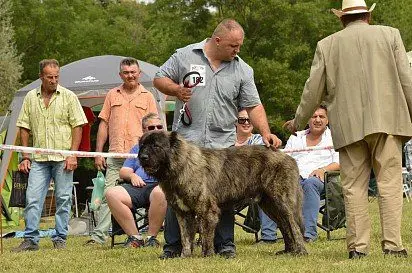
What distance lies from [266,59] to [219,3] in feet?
9.24

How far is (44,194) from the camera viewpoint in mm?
9094

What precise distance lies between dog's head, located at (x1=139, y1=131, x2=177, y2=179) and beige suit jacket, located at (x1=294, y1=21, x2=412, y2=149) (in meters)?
1.32

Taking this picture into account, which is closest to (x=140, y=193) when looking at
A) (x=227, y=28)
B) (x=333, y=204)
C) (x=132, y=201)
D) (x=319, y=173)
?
(x=132, y=201)

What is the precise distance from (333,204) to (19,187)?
3.74 meters

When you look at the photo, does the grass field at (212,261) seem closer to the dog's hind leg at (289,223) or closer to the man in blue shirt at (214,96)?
the dog's hind leg at (289,223)

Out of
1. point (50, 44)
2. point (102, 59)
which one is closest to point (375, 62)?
point (102, 59)

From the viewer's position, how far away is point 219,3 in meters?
31.9

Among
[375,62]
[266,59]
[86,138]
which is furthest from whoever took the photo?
[266,59]

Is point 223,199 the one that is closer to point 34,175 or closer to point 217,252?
point 217,252

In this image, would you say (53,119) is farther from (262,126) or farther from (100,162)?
(262,126)

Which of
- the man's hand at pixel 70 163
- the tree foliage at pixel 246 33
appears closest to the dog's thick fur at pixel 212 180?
the man's hand at pixel 70 163

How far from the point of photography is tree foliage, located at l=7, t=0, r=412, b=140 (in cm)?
3125

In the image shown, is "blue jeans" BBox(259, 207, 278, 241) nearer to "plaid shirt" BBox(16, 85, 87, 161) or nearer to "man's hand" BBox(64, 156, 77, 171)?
"man's hand" BBox(64, 156, 77, 171)

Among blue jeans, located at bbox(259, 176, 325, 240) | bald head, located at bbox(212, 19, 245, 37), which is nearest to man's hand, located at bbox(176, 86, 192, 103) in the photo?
bald head, located at bbox(212, 19, 245, 37)
